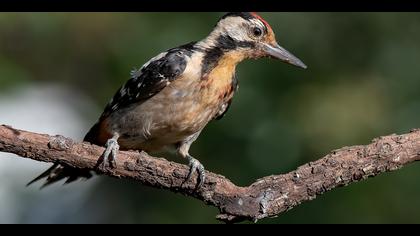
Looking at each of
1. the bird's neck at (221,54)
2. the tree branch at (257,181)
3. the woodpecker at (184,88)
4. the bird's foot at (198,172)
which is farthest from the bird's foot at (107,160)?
the bird's neck at (221,54)

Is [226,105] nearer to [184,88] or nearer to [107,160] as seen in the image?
[184,88]

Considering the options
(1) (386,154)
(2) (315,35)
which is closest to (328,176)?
(1) (386,154)

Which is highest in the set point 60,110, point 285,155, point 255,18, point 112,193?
point 255,18

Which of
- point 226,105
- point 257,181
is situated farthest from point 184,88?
point 257,181

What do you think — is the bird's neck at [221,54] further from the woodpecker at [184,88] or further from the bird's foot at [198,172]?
the bird's foot at [198,172]

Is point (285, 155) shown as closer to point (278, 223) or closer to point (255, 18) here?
point (278, 223)

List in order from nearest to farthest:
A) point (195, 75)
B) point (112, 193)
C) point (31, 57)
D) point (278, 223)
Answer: point (195, 75) → point (278, 223) → point (31, 57) → point (112, 193)

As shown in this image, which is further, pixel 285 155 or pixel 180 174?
pixel 285 155

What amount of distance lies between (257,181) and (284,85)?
2120 mm

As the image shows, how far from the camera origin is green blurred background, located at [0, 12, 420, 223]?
611cm

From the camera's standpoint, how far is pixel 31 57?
720 cm

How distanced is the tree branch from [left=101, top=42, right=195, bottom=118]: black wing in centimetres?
106

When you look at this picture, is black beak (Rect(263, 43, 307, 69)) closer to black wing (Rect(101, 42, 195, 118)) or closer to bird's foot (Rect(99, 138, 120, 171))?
black wing (Rect(101, 42, 195, 118))

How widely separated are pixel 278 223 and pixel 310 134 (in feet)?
2.49
